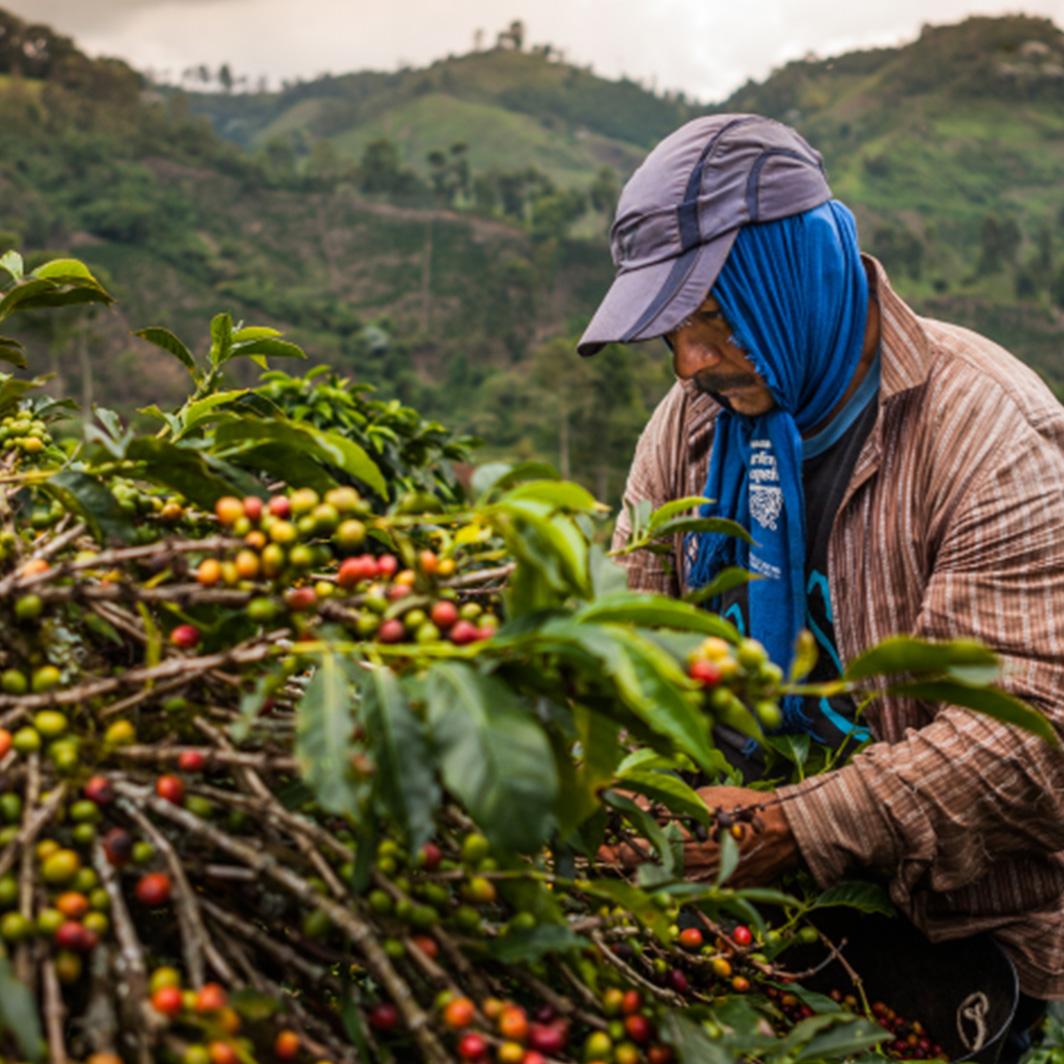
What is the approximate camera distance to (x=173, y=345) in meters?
1.49

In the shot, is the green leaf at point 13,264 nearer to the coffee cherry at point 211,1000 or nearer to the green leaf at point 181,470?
the green leaf at point 181,470

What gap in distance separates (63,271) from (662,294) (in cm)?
110

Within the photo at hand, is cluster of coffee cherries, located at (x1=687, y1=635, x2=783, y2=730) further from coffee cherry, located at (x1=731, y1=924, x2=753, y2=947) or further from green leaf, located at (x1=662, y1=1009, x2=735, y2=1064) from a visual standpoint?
coffee cherry, located at (x1=731, y1=924, x2=753, y2=947)

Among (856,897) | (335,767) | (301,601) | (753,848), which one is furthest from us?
(753,848)

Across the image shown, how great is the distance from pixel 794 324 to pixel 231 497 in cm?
149

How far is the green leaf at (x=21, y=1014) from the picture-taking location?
665mm

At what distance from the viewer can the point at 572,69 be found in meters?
134

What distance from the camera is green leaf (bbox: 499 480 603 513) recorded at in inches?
34.1

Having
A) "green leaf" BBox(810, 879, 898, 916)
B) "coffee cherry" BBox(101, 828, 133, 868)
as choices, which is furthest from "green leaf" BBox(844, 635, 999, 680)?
"green leaf" BBox(810, 879, 898, 916)

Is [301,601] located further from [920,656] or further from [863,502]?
[863,502]

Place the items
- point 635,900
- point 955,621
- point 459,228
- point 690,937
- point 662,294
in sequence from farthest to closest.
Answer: point 459,228 < point 662,294 < point 955,621 < point 690,937 < point 635,900

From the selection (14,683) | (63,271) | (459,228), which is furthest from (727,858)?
(459,228)

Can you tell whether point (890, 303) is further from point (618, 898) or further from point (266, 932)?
point (266, 932)

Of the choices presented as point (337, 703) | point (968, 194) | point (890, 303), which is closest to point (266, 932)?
point (337, 703)
